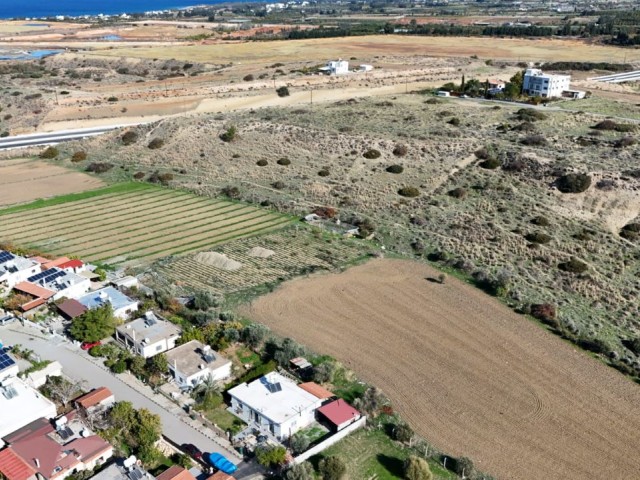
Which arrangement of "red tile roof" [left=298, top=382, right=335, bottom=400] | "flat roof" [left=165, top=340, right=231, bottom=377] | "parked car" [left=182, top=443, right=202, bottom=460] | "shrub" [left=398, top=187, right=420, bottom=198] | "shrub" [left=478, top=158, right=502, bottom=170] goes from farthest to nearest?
1. "shrub" [left=478, top=158, right=502, bottom=170]
2. "shrub" [left=398, top=187, right=420, bottom=198]
3. "flat roof" [left=165, top=340, right=231, bottom=377]
4. "red tile roof" [left=298, top=382, right=335, bottom=400]
5. "parked car" [left=182, top=443, right=202, bottom=460]

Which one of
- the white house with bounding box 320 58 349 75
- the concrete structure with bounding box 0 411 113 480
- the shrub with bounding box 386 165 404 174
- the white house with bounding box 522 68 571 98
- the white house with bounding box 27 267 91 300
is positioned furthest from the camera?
the white house with bounding box 320 58 349 75

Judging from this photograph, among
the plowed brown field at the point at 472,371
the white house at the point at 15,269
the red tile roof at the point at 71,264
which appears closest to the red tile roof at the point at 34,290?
the white house at the point at 15,269

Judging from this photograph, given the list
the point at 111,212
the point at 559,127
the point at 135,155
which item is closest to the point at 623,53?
the point at 559,127

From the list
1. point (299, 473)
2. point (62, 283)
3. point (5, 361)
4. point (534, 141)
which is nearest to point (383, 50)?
point (534, 141)

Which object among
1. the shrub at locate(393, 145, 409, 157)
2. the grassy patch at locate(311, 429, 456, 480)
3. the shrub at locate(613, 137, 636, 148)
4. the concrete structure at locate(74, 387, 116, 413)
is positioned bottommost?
the grassy patch at locate(311, 429, 456, 480)

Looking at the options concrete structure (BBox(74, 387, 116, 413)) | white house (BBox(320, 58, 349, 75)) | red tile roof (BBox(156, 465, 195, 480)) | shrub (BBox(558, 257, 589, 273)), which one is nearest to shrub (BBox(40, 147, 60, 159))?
white house (BBox(320, 58, 349, 75))

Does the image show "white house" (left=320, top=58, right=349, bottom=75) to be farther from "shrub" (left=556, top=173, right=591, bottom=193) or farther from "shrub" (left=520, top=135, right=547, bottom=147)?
"shrub" (left=556, top=173, right=591, bottom=193)

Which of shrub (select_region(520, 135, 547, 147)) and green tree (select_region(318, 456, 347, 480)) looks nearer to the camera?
green tree (select_region(318, 456, 347, 480))
